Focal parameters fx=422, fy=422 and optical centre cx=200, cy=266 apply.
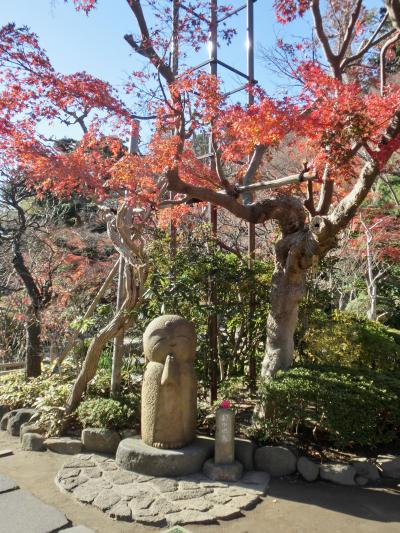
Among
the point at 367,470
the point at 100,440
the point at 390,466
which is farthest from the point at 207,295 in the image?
the point at 390,466

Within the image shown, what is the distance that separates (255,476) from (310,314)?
3152 mm

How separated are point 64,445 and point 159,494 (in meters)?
1.78

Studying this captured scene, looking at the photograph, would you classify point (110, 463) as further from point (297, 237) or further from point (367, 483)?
point (297, 237)

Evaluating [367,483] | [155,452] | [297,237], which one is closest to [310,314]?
[297,237]

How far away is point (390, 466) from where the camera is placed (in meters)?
4.55

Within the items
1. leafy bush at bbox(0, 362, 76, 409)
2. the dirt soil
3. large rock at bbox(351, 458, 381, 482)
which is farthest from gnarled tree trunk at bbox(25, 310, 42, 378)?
large rock at bbox(351, 458, 381, 482)

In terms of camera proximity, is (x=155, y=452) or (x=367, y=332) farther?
(x=367, y=332)

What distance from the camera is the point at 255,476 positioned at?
177 inches

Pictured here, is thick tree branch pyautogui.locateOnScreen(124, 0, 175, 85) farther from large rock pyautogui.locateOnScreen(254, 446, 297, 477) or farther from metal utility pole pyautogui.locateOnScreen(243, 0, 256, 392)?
large rock pyautogui.locateOnScreen(254, 446, 297, 477)

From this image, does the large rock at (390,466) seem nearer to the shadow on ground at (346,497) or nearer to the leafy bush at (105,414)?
the shadow on ground at (346,497)

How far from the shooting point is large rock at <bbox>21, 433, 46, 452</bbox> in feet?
17.7

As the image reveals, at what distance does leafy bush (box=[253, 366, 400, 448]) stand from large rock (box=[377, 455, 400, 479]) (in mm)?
189

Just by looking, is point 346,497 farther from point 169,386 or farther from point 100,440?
point 100,440

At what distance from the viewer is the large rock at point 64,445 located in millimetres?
5258
